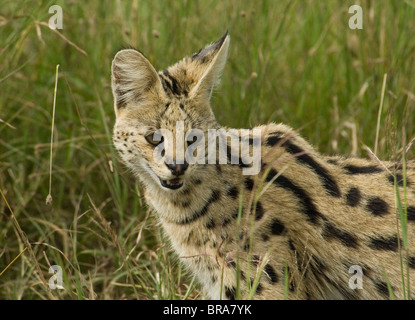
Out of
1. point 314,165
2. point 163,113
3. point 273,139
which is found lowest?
point 314,165

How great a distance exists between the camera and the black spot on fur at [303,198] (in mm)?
3223

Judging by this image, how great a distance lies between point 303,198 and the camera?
324 centimetres

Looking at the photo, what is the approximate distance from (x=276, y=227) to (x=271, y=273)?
231 mm

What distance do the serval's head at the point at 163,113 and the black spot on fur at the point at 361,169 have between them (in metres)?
0.72

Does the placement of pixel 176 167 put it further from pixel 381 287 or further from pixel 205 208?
pixel 381 287

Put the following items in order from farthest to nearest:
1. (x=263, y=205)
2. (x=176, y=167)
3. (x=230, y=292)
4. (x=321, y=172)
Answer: (x=321, y=172), (x=263, y=205), (x=230, y=292), (x=176, y=167)

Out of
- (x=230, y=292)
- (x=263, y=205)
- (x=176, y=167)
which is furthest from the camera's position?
(x=263, y=205)

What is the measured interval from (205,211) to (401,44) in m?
2.23

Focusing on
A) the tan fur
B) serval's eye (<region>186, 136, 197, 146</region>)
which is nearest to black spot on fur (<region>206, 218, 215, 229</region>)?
the tan fur

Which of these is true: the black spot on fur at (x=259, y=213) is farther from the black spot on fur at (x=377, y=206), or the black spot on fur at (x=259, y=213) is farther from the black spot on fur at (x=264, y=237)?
the black spot on fur at (x=377, y=206)

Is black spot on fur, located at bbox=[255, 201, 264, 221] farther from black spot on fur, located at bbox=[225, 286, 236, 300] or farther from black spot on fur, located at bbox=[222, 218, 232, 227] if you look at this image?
black spot on fur, located at bbox=[225, 286, 236, 300]

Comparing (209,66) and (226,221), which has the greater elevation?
(209,66)

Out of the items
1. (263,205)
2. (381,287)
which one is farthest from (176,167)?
(381,287)

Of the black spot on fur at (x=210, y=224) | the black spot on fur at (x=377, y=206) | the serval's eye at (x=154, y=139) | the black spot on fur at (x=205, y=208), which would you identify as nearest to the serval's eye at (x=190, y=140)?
the serval's eye at (x=154, y=139)
